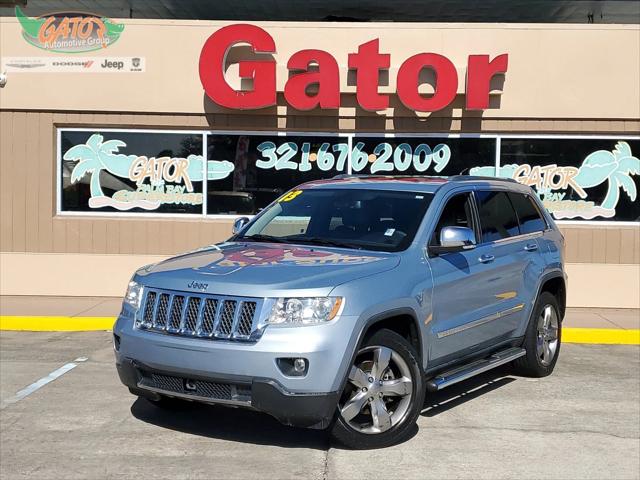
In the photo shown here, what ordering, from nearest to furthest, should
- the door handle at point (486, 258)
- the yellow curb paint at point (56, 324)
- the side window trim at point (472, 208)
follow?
1. the side window trim at point (472, 208)
2. the door handle at point (486, 258)
3. the yellow curb paint at point (56, 324)

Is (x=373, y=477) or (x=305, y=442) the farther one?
(x=305, y=442)

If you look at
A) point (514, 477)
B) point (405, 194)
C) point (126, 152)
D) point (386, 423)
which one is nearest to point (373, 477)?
point (386, 423)

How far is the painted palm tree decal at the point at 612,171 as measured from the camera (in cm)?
1244

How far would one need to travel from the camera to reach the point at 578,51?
1230cm

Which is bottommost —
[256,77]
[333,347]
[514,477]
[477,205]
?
[514,477]

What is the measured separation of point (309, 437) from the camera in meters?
5.89

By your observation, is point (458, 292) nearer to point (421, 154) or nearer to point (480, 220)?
point (480, 220)

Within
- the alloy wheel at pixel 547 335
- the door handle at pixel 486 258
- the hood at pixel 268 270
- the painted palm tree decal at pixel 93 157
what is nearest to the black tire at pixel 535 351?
the alloy wheel at pixel 547 335

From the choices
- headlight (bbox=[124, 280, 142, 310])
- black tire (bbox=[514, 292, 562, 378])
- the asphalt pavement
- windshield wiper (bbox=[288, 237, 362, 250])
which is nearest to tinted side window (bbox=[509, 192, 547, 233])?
black tire (bbox=[514, 292, 562, 378])

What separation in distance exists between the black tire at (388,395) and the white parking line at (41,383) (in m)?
2.98

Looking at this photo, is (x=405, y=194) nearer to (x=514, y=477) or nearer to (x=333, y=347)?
(x=333, y=347)

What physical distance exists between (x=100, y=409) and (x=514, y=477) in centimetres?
332

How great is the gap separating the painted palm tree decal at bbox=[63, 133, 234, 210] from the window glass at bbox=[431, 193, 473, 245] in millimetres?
6439

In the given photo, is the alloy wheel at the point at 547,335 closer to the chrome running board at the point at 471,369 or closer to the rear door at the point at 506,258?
the chrome running board at the point at 471,369
